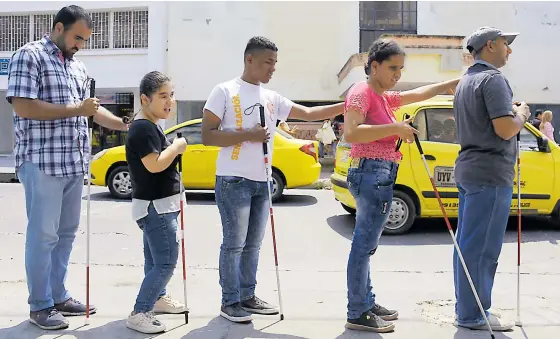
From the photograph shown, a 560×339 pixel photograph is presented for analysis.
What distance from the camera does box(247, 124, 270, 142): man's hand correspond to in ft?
12.8

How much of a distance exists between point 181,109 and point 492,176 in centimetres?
1734

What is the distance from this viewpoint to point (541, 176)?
25.1 ft

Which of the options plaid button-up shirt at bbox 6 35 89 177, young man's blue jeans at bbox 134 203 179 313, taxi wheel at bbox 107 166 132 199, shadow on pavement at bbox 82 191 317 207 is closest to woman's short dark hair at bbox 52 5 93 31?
plaid button-up shirt at bbox 6 35 89 177

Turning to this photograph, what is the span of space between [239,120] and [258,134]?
0.18m

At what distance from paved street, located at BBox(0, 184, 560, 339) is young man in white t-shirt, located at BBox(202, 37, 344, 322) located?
0.41m

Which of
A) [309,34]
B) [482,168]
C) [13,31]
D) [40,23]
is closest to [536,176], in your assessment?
[482,168]

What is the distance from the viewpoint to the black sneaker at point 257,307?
4297 mm

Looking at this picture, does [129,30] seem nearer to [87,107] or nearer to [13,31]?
[13,31]

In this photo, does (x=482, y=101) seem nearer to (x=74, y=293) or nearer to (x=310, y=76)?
(x=74, y=293)

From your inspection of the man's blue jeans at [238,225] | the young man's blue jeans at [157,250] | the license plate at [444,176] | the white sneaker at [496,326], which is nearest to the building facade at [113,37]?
the license plate at [444,176]

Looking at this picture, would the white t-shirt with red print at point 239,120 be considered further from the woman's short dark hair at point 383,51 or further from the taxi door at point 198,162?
the taxi door at point 198,162

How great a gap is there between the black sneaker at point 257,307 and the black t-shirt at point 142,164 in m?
1.03

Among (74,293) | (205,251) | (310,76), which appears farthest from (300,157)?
(310,76)

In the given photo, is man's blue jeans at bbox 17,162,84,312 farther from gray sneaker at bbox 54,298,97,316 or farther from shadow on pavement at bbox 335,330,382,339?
shadow on pavement at bbox 335,330,382,339
